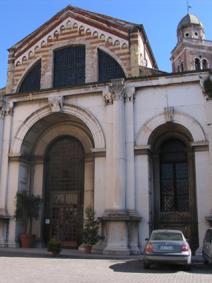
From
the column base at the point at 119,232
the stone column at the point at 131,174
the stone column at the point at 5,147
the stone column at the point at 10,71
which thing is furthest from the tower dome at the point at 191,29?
the column base at the point at 119,232

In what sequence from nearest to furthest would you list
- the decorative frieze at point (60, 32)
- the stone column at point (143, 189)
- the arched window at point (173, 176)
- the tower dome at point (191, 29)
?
the stone column at point (143, 189), the arched window at point (173, 176), the decorative frieze at point (60, 32), the tower dome at point (191, 29)

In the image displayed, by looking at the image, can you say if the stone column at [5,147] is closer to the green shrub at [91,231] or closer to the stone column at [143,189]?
the green shrub at [91,231]

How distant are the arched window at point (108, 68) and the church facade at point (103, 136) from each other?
69mm

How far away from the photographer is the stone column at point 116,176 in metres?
19.6

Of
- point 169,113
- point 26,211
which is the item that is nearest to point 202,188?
point 169,113

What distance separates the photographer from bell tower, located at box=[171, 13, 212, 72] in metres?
54.6

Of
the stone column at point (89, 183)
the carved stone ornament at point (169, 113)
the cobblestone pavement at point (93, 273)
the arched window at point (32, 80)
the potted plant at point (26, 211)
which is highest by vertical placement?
the arched window at point (32, 80)

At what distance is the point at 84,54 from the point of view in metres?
25.8

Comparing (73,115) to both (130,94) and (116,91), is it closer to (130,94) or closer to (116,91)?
(116,91)

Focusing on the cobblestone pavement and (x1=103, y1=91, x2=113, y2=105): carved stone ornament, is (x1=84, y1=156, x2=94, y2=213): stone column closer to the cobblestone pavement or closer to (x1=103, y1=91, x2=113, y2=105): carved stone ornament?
(x1=103, y1=91, x2=113, y2=105): carved stone ornament

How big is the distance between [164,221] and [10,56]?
1580cm

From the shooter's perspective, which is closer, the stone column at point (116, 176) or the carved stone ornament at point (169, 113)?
the stone column at point (116, 176)

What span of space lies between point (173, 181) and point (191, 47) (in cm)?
3664

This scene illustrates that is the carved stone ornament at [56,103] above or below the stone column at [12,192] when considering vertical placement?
above
